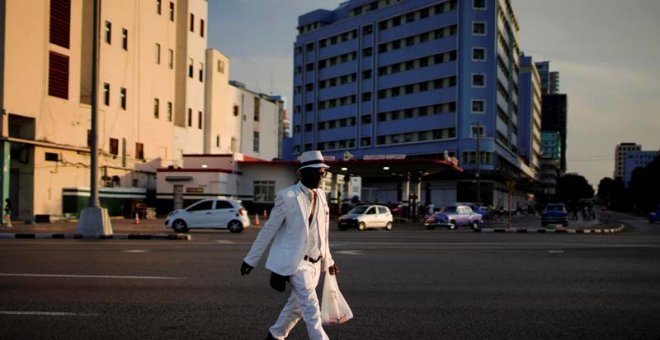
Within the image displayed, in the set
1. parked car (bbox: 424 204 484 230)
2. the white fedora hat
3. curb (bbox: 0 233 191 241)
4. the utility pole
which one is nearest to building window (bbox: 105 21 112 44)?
the utility pole

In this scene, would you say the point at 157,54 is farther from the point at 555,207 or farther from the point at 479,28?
the point at 479,28

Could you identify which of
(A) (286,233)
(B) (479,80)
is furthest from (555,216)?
(A) (286,233)

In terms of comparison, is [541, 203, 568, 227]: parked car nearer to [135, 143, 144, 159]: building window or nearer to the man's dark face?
[135, 143, 144, 159]: building window

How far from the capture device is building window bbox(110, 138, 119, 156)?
43.6 m

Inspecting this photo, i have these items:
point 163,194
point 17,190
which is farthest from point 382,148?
point 17,190

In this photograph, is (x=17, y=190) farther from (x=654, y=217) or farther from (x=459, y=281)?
(x=654, y=217)

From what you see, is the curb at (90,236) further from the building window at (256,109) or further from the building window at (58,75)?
the building window at (256,109)

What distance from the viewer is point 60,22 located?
36688 mm

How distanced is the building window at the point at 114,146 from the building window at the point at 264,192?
39.2 ft

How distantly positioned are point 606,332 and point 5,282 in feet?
29.2

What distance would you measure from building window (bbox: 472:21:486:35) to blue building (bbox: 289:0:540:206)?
0.40 feet

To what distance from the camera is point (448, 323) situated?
7.30 meters

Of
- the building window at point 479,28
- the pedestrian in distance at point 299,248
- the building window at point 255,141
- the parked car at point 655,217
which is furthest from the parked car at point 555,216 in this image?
the pedestrian in distance at point 299,248

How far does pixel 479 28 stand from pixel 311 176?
75.5 m
